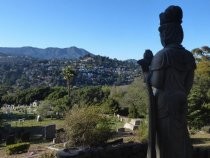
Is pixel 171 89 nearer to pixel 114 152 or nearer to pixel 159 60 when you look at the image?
pixel 159 60

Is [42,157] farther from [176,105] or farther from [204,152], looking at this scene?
[176,105]

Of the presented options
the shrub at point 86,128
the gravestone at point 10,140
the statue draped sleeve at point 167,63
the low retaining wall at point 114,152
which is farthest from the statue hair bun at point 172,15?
the gravestone at point 10,140

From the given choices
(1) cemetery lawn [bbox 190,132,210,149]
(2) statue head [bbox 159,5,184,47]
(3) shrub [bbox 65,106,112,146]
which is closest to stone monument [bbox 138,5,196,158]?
(2) statue head [bbox 159,5,184,47]

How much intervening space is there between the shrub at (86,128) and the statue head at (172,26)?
15979 millimetres

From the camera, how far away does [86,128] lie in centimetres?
2300

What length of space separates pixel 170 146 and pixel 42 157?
12.5 metres

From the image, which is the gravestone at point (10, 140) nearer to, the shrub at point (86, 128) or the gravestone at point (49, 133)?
the gravestone at point (49, 133)

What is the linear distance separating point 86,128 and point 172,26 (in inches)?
653

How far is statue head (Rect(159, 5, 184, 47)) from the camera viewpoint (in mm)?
6996

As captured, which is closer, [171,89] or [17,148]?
[171,89]

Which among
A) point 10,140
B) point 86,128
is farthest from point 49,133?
point 86,128

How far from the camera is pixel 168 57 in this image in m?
6.79

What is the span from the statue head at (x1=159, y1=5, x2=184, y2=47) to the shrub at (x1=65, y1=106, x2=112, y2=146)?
629 inches

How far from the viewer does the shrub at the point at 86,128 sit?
22750mm
